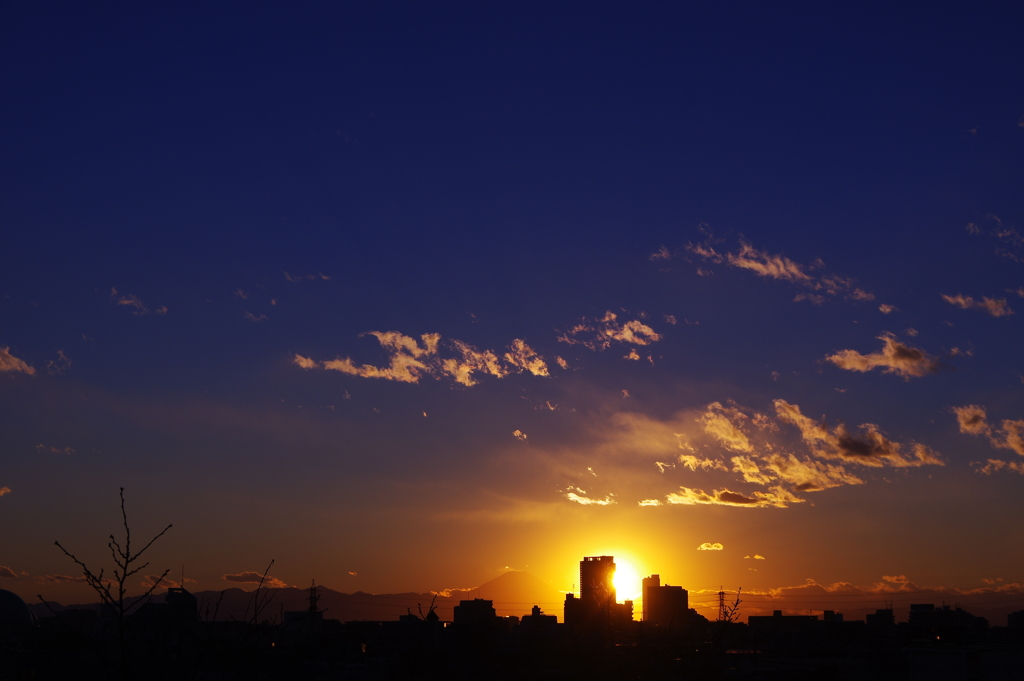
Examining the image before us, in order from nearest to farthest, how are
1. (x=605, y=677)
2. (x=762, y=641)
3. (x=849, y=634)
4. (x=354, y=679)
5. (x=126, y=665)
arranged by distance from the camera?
(x=126, y=665)
(x=605, y=677)
(x=354, y=679)
(x=762, y=641)
(x=849, y=634)

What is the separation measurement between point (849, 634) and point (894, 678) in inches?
5257

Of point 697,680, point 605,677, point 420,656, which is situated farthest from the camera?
point 420,656

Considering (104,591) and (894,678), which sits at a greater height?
(104,591)

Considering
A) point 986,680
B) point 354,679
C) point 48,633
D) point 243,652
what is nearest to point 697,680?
point 243,652

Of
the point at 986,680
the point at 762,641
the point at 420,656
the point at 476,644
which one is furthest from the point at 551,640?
the point at 420,656

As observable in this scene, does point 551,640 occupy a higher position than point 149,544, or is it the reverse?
point 149,544

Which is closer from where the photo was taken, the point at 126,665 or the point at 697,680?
the point at 126,665

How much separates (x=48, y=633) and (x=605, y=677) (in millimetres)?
11492

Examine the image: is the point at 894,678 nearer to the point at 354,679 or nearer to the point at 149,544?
the point at 354,679

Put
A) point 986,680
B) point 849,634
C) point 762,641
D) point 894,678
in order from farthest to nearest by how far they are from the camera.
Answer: point 849,634
point 762,641
point 894,678
point 986,680

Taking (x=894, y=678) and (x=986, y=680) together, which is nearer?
(x=986, y=680)

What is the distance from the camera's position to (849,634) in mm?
199000

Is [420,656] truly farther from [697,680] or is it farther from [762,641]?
[762,641]

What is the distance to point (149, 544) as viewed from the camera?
34.9ft
